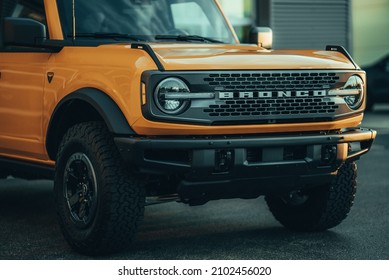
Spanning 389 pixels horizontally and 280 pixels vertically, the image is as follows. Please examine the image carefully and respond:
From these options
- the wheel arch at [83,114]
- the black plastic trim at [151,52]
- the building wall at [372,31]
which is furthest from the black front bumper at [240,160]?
the building wall at [372,31]

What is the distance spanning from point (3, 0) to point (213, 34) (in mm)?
1810

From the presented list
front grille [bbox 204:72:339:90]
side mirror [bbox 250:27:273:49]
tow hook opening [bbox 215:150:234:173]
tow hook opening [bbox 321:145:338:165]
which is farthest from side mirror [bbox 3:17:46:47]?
tow hook opening [bbox 321:145:338:165]

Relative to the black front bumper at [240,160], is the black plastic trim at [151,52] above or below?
above

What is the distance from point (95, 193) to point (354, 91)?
1.78 metres

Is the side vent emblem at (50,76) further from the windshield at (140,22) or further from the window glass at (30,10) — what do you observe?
the window glass at (30,10)

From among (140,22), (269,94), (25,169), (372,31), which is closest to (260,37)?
(140,22)

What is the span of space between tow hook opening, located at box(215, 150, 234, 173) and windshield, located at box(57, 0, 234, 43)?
1436mm

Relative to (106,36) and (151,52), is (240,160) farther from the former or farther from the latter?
(106,36)

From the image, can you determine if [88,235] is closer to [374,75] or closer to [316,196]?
[316,196]

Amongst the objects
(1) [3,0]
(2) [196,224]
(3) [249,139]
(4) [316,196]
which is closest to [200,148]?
(3) [249,139]

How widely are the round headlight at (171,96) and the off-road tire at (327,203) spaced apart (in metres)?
1.25

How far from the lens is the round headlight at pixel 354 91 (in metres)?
5.79

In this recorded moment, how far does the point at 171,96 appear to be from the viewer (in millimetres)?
5148

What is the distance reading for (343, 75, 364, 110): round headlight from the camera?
19.0 feet
